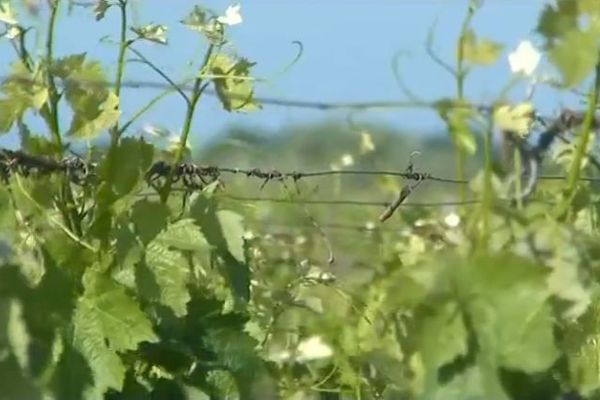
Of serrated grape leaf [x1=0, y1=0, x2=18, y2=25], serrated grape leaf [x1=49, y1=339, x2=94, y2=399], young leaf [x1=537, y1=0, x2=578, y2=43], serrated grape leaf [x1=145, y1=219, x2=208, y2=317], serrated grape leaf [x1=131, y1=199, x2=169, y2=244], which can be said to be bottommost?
serrated grape leaf [x1=49, y1=339, x2=94, y2=399]

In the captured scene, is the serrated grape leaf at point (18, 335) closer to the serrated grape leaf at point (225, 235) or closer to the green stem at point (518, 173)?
the serrated grape leaf at point (225, 235)

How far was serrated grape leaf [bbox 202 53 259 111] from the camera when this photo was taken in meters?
2.05

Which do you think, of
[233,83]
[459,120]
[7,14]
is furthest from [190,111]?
[459,120]

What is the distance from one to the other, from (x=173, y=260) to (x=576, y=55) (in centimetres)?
53

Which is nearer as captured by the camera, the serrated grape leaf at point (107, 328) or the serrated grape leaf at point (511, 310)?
the serrated grape leaf at point (511, 310)

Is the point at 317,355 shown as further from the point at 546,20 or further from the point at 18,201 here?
the point at 546,20

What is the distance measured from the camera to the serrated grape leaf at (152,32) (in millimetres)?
2004

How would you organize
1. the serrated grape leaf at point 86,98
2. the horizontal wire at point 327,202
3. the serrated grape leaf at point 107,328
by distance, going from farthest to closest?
the horizontal wire at point 327,202, the serrated grape leaf at point 86,98, the serrated grape leaf at point 107,328

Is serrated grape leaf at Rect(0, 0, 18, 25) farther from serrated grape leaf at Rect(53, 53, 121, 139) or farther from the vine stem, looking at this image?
the vine stem

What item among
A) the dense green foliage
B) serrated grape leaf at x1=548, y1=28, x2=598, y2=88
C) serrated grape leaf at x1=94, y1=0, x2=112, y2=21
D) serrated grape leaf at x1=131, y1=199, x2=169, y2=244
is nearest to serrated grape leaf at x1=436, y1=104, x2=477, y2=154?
the dense green foliage

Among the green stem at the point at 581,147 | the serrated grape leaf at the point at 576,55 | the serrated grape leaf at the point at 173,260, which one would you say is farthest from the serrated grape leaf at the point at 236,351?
the serrated grape leaf at the point at 576,55

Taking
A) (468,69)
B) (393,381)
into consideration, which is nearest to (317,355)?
(393,381)

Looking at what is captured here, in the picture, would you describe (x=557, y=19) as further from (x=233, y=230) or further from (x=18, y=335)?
(x=18, y=335)

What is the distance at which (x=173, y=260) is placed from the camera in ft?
6.33
